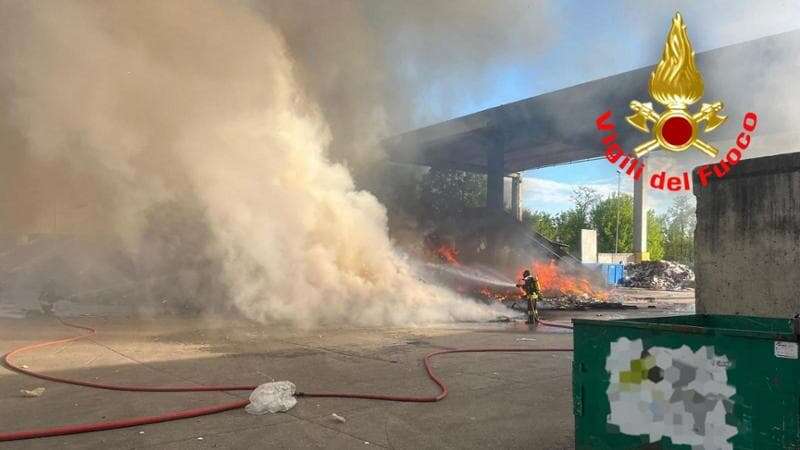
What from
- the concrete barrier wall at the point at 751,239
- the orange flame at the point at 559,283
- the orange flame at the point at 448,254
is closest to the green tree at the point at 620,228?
the orange flame at the point at 559,283

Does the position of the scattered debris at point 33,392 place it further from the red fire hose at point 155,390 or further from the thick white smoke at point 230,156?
the thick white smoke at point 230,156

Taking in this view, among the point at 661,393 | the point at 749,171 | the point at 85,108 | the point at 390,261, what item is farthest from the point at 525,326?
the point at 85,108

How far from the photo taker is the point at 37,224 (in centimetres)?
1331

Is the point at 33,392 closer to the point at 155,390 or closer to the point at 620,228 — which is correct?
the point at 155,390

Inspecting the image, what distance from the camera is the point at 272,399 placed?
4.44 meters

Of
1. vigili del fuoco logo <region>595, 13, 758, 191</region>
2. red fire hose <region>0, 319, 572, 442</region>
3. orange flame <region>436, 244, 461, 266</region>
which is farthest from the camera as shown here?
orange flame <region>436, 244, 461, 266</region>

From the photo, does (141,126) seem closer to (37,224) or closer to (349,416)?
(37,224)

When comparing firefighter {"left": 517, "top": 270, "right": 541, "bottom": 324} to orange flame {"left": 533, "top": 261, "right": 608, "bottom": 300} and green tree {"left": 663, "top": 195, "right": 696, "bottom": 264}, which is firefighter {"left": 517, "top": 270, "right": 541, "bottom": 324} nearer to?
orange flame {"left": 533, "top": 261, "right": 608, "bottom": 300}

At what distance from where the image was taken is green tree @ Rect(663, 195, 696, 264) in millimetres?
51828

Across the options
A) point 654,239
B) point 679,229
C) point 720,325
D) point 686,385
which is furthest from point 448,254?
point 679,229

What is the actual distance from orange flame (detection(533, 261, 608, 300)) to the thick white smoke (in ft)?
23.9

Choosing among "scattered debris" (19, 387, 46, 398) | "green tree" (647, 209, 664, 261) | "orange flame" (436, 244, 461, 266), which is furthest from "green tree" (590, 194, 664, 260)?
"scattered debris" (19, 387, 46, 398)

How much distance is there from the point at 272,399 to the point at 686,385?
3001 millimetres

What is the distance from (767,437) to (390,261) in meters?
9.49
